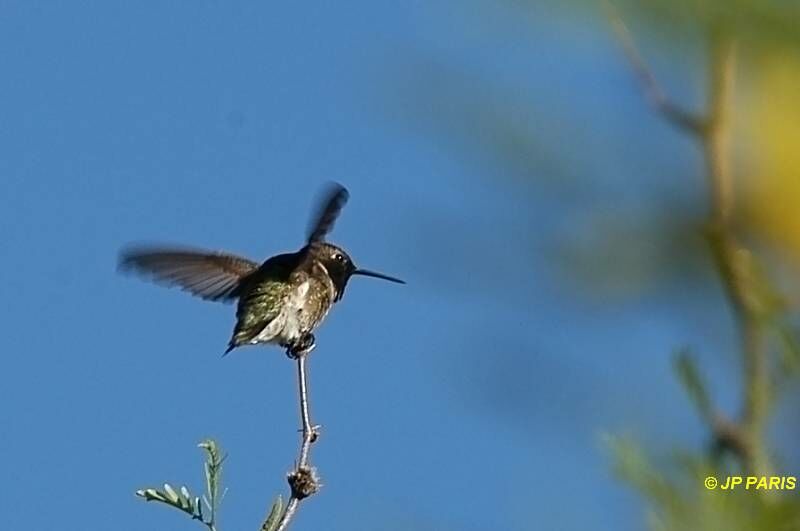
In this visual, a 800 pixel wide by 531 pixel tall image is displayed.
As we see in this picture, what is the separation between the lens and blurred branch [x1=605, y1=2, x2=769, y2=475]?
2.86 feet

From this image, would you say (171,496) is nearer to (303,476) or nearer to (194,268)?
(303,476)

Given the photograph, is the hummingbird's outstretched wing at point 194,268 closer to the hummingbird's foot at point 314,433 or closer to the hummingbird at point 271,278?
the hummingbird at point 271,278

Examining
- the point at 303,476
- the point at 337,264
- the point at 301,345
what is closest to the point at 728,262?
the point at 303,476

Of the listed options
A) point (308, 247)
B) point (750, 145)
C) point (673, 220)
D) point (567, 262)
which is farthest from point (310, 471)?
point (308, 247)

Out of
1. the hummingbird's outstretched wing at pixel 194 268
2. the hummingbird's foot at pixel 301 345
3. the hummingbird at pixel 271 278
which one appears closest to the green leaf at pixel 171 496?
the hummingbird's foot at pixel 301 345

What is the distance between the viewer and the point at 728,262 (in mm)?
923

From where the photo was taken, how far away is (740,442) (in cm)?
87

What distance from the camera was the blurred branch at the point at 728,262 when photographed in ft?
2.86

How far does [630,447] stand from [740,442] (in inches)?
5.6

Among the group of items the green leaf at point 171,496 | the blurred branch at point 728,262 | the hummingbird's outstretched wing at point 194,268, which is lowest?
the green leaf at point 171,496

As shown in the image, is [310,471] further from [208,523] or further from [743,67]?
[743,67]

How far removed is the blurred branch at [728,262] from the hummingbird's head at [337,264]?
72.7 inches

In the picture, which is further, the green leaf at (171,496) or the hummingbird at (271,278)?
the hummingbird at (271,278)

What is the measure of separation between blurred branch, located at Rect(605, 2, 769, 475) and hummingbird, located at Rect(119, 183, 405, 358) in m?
1.63
